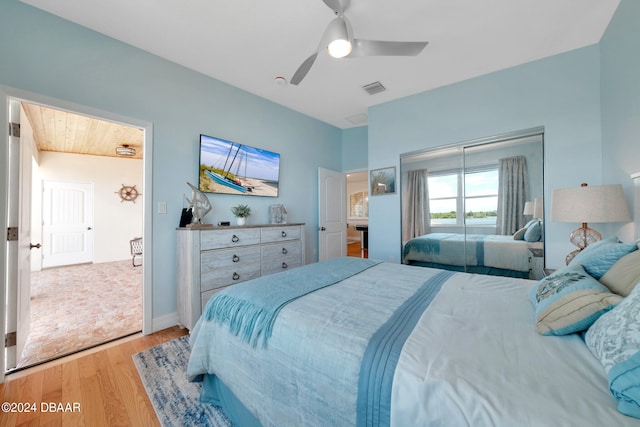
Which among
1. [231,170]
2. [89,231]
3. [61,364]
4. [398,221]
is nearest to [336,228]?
[398,221]

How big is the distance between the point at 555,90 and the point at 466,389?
3.47 meters

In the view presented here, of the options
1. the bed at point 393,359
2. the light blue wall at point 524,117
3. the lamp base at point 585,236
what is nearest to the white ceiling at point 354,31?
the light blue wall at point 524,117

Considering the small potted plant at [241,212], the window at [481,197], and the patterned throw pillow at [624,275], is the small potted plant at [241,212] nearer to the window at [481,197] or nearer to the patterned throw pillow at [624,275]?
the window at [481,197]

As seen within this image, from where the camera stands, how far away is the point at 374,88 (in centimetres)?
333

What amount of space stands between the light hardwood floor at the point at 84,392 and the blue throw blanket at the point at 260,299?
2.54 ft

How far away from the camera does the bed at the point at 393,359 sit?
65 centimetres

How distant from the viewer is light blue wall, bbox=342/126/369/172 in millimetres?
4703

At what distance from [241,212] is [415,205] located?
2.44 metres

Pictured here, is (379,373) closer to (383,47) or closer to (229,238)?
(229,238)

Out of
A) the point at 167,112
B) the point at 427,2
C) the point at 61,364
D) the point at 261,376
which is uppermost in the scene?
the point at 427,2

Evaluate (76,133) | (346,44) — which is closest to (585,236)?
(346,44)

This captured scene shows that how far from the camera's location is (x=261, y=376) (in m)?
1.12

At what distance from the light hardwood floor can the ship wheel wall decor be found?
5.12 m

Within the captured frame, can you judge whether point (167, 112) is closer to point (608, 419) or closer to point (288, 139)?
point (288, 139)
